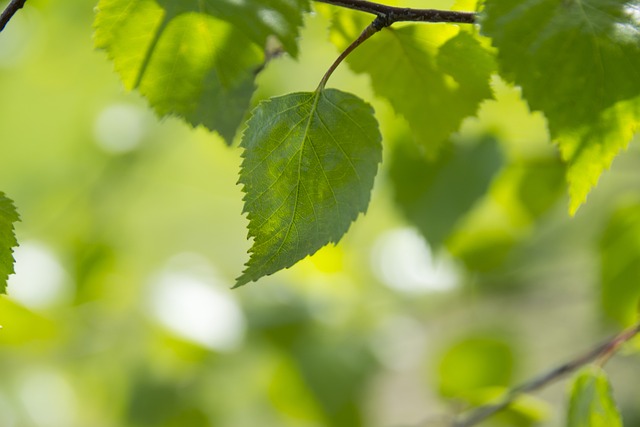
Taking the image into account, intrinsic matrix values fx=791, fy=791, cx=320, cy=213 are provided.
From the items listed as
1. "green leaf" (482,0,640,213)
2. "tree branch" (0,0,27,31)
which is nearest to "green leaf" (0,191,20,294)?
"tree branch" (0,0,27,31)

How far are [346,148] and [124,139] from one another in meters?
0.93

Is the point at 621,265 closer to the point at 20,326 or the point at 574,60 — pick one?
the point at 574,60

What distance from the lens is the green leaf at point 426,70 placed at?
345 mm

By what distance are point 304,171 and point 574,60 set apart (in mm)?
104

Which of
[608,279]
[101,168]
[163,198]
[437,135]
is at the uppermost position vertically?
[437,135]

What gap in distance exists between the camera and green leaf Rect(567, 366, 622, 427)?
39cm

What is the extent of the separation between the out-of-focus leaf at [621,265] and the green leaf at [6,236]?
0.46 meters

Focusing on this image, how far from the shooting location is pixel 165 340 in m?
0.96

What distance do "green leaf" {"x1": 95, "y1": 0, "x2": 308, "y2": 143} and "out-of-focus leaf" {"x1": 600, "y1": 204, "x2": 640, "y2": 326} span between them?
38 cm

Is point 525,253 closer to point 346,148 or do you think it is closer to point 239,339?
point 239,339

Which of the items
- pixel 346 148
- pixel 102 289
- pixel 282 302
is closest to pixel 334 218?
pixel 346 148

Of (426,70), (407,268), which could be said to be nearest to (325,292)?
(407,268)

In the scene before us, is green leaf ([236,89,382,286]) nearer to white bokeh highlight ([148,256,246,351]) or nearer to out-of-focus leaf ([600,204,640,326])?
out-of-focus leaf ([600,204,640,326])

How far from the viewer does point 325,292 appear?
3.26ft
